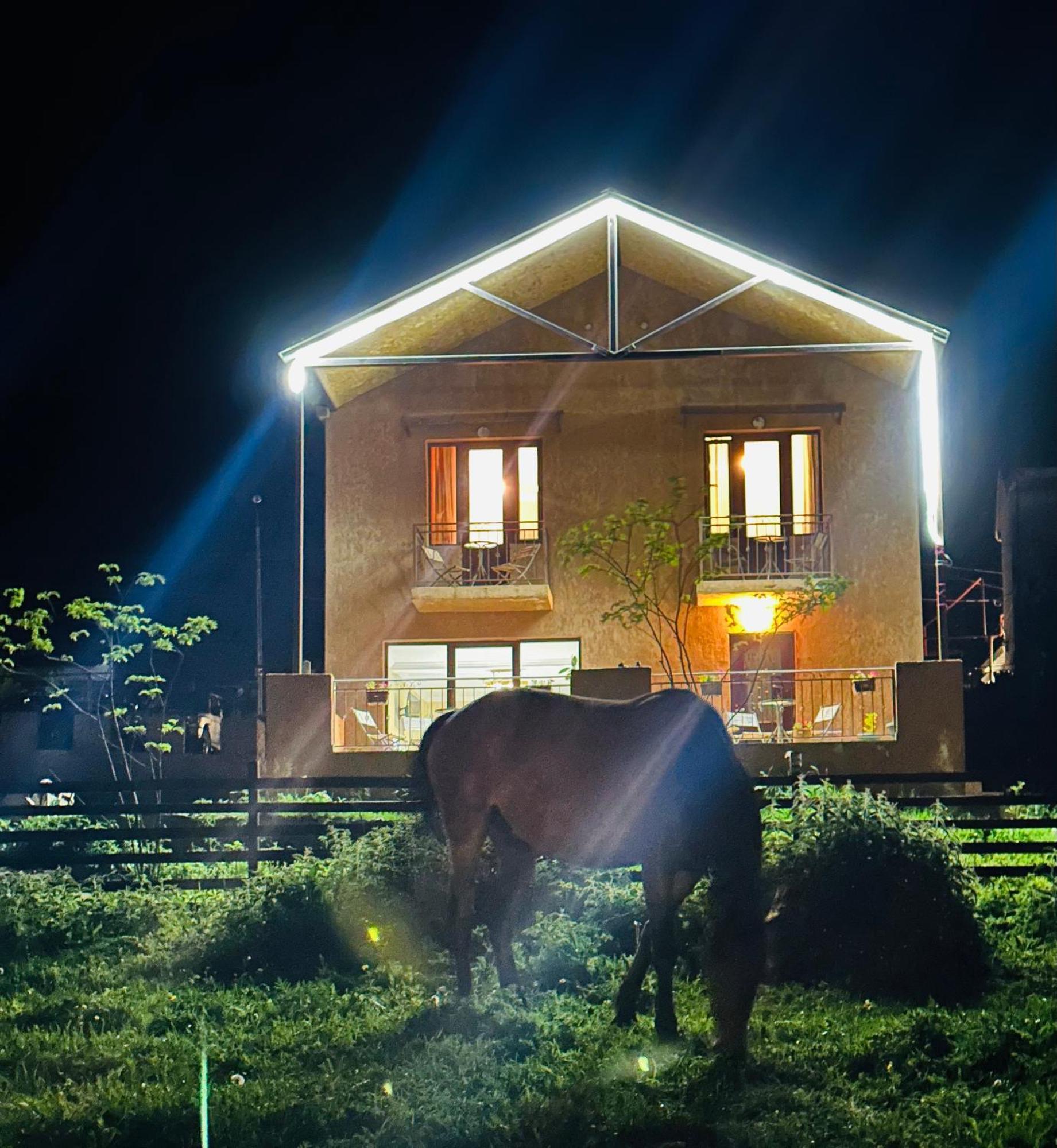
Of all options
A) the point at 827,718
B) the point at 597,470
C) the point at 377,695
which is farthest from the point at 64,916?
the point at 597,470

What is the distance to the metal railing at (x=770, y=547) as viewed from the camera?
1886 centimetres

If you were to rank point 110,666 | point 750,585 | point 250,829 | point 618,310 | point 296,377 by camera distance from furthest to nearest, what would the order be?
point 750,585 → point 296,377 → point 618,310 → point 110,666 → point 250,829

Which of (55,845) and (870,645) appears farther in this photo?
(870,645)

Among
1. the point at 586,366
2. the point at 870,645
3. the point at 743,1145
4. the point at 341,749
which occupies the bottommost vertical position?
the point at 743,1145

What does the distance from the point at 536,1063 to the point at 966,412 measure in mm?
23600

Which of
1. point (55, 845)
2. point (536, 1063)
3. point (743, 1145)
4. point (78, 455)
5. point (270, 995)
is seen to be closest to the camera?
point (743, 1145)

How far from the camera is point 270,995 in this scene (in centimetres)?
867

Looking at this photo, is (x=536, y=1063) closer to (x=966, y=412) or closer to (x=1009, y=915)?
(x=1009, y=915)

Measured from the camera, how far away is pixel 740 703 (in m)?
18.7

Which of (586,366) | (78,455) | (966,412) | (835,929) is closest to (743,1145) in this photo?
(835,929)

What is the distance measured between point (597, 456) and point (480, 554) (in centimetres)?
208

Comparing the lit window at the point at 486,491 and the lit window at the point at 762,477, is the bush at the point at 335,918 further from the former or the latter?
the lit window at the point at 762,477

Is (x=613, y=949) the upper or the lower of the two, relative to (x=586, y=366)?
lower

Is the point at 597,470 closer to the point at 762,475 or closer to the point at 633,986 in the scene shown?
the point at 762,475
